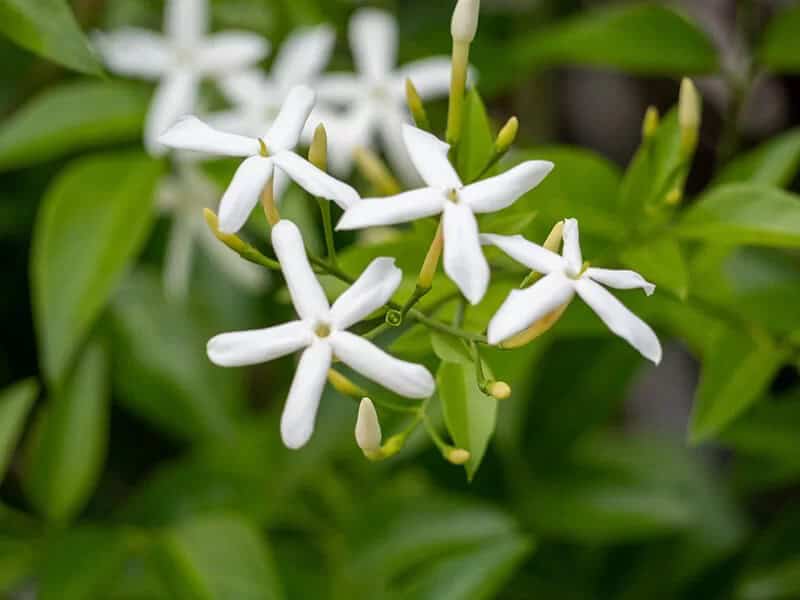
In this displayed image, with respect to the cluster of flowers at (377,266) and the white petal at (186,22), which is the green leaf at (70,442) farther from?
the cluster of flowers at (377,266)

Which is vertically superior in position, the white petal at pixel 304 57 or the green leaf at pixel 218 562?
the white petal at pixel 304 57

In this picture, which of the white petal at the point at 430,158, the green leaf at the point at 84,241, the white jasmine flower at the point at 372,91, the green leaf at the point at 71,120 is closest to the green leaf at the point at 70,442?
the green leaf at the point at 84,241

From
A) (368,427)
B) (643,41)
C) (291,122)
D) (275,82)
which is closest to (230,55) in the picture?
(275,82)

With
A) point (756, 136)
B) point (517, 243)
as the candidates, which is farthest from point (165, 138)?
point (756, 136)

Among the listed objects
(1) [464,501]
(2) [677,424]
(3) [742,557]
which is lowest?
(2) [677,424]

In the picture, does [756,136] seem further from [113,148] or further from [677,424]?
[113,148]

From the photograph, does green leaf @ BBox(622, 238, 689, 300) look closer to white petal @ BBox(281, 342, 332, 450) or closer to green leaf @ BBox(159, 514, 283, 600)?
white petal @ BBox(281, 342, 332, 450)
